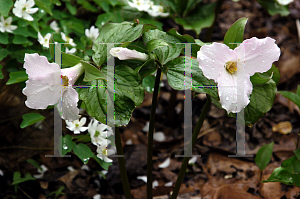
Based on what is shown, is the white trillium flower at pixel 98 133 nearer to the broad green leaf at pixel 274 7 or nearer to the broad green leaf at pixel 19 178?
the broad green leaf at pixel 19 178

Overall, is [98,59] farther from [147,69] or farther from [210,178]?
[210,178]

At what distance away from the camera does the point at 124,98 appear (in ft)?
2.85

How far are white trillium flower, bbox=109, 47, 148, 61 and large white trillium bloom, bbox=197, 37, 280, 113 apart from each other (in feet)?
0.64

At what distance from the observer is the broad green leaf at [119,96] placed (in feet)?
2.84

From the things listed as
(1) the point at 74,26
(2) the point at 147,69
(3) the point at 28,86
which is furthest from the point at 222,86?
(1) the point at 74,26

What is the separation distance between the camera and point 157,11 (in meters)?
1.63

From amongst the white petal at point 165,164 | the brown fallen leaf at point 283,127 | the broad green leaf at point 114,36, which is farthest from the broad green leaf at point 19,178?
the brown fallen leaf at point 283,127

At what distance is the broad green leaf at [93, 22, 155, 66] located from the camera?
2.95 ft

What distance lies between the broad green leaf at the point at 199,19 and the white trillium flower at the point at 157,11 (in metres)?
0.08

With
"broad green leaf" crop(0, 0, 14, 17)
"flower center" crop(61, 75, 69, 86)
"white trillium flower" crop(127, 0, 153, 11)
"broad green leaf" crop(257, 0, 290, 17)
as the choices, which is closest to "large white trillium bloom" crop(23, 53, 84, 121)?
"flower center" crop(61, 75, 69, 86)

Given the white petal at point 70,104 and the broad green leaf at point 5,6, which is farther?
the broad green leaf at point 5,6

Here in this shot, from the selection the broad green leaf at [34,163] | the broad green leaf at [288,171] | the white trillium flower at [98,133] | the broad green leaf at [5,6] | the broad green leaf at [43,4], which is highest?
the broad green leaf at [43,4]

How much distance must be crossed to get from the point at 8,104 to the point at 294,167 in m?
1.37

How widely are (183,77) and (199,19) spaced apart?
3.09 ft
